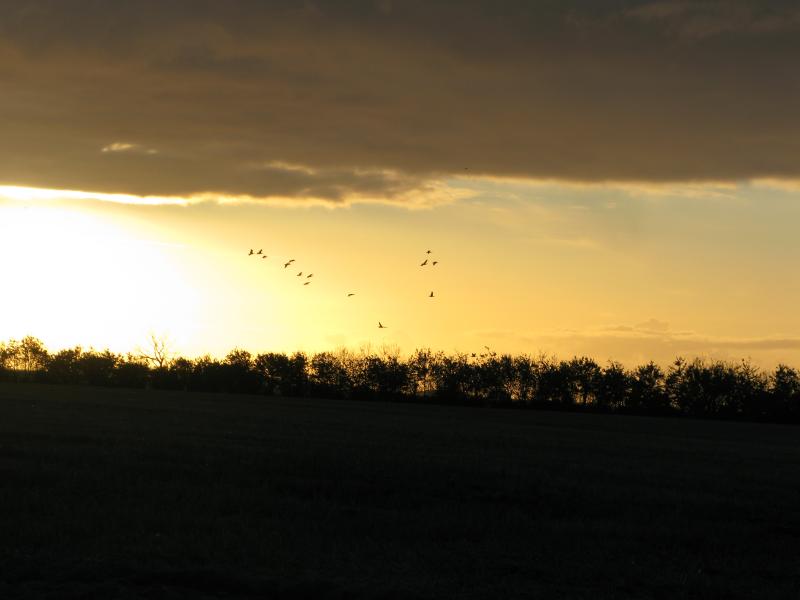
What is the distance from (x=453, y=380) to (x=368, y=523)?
385ft

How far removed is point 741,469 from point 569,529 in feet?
71.5

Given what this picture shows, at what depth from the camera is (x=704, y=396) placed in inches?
5049

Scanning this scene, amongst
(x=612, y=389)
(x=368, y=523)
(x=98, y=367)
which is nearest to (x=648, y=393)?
(x=612, y=389)

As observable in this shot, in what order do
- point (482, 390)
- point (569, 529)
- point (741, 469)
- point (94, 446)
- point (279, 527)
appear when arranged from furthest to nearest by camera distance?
point (482, 390)
point (741, 469)
point (94, 446)
point (569, 529)
point (279, 527)

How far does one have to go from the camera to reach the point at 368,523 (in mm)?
20547

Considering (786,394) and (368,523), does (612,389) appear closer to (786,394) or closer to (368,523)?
(786,394)

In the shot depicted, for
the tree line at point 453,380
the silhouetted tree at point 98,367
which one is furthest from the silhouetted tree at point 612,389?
the silhouetted tree at point 98,367

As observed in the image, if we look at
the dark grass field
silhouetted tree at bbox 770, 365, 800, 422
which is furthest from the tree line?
the dark grass field

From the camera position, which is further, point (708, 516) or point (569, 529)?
point (708, 516)

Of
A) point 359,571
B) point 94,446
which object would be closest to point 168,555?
point 359,571

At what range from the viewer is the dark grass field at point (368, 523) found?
1491 cm

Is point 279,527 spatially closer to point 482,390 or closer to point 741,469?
point 741,469

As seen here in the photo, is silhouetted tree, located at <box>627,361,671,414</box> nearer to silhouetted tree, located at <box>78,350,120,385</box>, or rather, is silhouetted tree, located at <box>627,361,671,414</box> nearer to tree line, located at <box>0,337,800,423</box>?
tree line, located at <box>0,337,800,423</box>

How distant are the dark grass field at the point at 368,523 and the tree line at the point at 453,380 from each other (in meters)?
92.0
